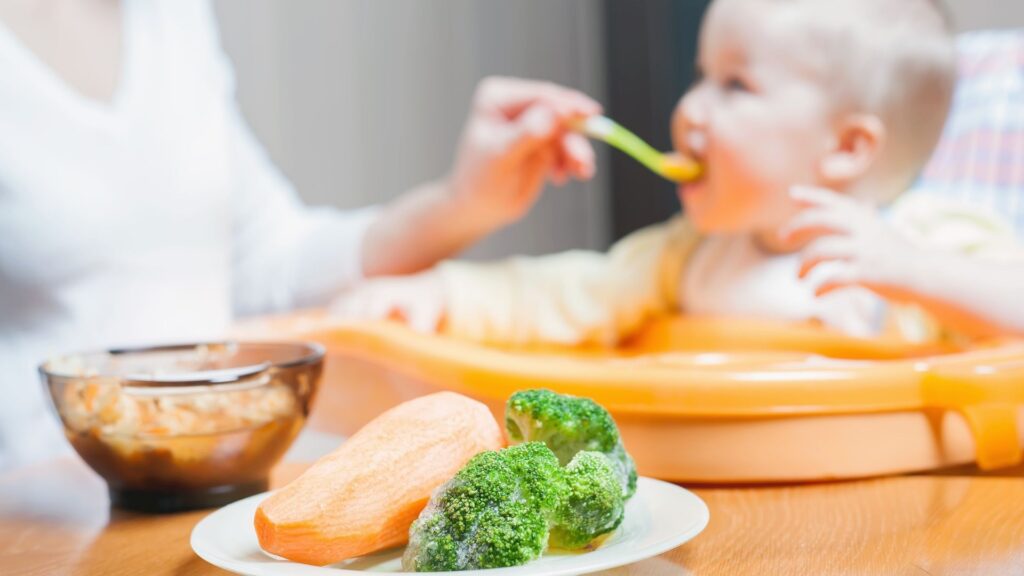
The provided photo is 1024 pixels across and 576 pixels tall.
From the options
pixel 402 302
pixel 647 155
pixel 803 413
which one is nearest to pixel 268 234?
pixel 402 302

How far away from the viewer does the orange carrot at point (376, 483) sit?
41 centimetres

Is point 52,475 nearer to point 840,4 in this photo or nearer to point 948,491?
point 948,491

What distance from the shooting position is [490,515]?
0.39 meters

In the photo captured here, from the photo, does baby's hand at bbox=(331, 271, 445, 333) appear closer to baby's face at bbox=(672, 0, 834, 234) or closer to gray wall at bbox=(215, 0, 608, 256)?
baby's face at bbox=(672, 0, 834, 234)

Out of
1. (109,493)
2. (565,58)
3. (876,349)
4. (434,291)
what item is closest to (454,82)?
(565,58)

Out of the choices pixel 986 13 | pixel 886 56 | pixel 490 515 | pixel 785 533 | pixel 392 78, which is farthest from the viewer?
pixel 392 78

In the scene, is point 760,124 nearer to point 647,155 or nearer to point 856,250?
point 647,155

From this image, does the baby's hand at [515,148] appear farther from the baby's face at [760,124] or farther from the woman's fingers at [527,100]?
the baby's face at [760,124]

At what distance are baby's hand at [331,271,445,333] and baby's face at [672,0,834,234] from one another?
0.91 ft

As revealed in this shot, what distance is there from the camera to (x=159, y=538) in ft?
1.74

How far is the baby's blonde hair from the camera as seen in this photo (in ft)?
3.09

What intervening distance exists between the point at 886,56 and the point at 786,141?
0.12m

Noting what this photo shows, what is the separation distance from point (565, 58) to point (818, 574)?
5.00ft

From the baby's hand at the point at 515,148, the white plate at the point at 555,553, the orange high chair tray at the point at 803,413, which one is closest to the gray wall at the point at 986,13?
the baby's hand at the point at 515,148
